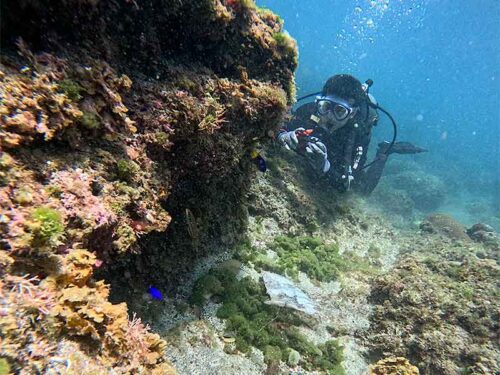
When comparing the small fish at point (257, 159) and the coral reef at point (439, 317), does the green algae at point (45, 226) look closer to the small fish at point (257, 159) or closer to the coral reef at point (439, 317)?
the small fish at point (257, 159)

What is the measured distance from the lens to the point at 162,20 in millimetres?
4117

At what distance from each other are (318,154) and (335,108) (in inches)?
79.5

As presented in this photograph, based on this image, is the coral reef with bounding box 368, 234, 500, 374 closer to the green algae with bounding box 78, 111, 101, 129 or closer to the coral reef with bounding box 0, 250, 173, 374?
the coral reef with bounding box 0, 250, 173, 374

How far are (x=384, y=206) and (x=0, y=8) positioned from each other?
1515 centimetres

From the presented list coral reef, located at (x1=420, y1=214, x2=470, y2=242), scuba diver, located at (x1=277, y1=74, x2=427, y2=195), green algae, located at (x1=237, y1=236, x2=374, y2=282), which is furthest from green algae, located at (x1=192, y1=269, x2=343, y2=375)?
coral reef, located at (x1=420, y1=214, x2=470, y2=242)

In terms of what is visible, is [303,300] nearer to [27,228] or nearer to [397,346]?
[397,346]

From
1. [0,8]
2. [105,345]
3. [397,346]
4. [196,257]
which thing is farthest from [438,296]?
[0,8]

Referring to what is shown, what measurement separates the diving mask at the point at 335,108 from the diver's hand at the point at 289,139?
1708 millimetres

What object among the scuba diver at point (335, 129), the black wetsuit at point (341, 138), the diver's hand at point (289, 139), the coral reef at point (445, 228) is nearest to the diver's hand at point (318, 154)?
the scuba diver at point (335, 129)

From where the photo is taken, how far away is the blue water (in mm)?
34291

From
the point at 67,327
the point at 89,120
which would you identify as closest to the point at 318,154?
the point at 89,120

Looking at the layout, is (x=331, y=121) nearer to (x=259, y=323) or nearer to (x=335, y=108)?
(x=335, y=108)

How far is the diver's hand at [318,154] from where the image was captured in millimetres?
8656

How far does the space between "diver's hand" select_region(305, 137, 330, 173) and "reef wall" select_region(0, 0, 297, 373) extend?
3.49 metres
